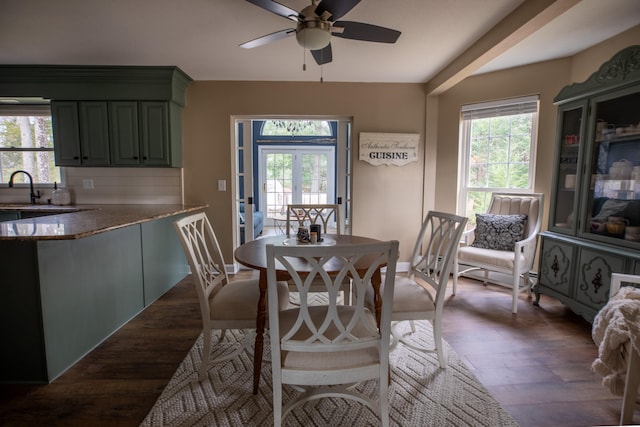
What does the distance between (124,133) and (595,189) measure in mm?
4475

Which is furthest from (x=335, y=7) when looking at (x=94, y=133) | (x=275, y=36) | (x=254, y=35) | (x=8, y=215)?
(x=8, y=215)

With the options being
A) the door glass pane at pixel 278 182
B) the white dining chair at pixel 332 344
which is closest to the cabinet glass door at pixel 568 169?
the white dining chair at pixel 332 344

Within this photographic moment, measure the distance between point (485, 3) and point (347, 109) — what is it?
1799 millimetres

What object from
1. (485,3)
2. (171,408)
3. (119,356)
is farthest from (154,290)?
(485,3)

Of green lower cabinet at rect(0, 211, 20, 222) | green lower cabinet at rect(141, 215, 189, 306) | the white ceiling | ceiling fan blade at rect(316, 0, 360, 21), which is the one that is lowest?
green lower cabinet at rect(141, 215, 189, 306)

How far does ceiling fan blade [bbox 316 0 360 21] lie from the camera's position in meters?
1.55

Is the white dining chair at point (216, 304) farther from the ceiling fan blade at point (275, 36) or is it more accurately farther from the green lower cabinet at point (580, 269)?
the green lower cabinet at point (580, 269)

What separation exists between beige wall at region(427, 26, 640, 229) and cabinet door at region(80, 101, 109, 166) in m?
3.70

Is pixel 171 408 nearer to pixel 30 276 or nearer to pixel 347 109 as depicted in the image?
pixel 30 276

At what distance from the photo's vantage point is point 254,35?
2.52 metres

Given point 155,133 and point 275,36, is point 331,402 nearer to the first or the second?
point 275,36

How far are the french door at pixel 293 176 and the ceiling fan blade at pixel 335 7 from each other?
588 cm

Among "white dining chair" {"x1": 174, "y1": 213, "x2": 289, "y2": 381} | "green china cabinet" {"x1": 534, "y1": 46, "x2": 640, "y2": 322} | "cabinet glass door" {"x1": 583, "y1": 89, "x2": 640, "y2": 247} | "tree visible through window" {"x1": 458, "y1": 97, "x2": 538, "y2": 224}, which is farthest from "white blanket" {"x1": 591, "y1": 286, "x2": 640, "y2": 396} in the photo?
"tree visible through window" {"x1": 458, "y1": 97, "x2": 538, "y2": 224}

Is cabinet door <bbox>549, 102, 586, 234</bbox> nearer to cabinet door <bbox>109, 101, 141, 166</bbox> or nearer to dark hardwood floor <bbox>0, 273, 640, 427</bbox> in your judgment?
dark hardwood floor <bbox>0, 273, 640, 427</bbox>
